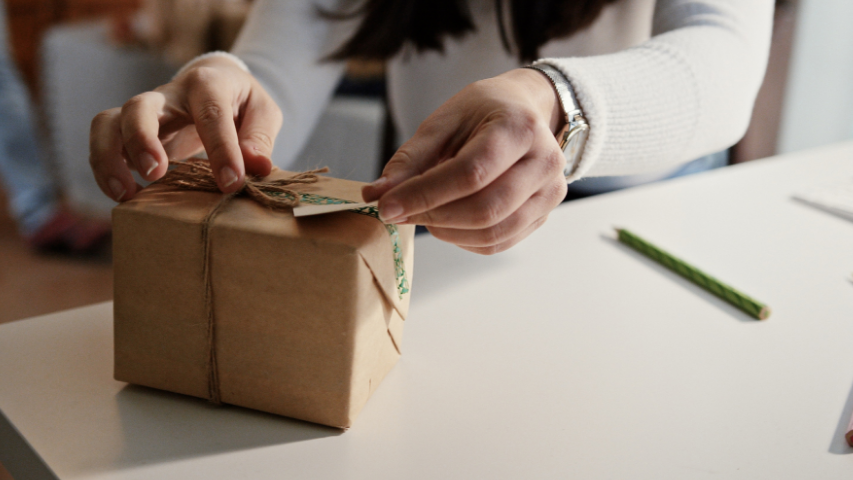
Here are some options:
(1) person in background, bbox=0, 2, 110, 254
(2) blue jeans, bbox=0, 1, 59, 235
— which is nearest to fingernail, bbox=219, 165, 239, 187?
(1) person in background, bbox=0, 2, 110, 254

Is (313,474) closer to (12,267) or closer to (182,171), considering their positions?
(182,171)

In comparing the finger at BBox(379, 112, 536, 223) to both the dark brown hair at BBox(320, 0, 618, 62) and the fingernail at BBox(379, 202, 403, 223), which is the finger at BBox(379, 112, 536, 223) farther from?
the dark brown hair at BBox(320, 0, 618, 62)

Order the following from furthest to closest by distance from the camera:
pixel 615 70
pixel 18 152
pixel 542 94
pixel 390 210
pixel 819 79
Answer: pixel 18 152 → pixel 819 79 → pixel 615 70 → pixel 542 94 → pixel 390 210

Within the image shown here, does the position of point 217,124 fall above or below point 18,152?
above

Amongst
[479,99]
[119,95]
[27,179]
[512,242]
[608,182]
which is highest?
[479,99]

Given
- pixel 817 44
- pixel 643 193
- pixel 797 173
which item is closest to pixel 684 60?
pixel 643 193

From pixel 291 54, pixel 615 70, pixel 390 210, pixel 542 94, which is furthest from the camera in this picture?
pixel 291 54

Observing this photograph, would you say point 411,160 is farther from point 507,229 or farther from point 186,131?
point 186,131

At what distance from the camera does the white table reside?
0.42 metres

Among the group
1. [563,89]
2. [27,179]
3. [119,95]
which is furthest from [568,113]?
[27,179]

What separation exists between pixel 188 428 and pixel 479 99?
0.32 metres

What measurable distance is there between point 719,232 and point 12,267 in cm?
208

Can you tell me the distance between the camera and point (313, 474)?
0.40 m

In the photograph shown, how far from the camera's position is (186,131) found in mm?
620
